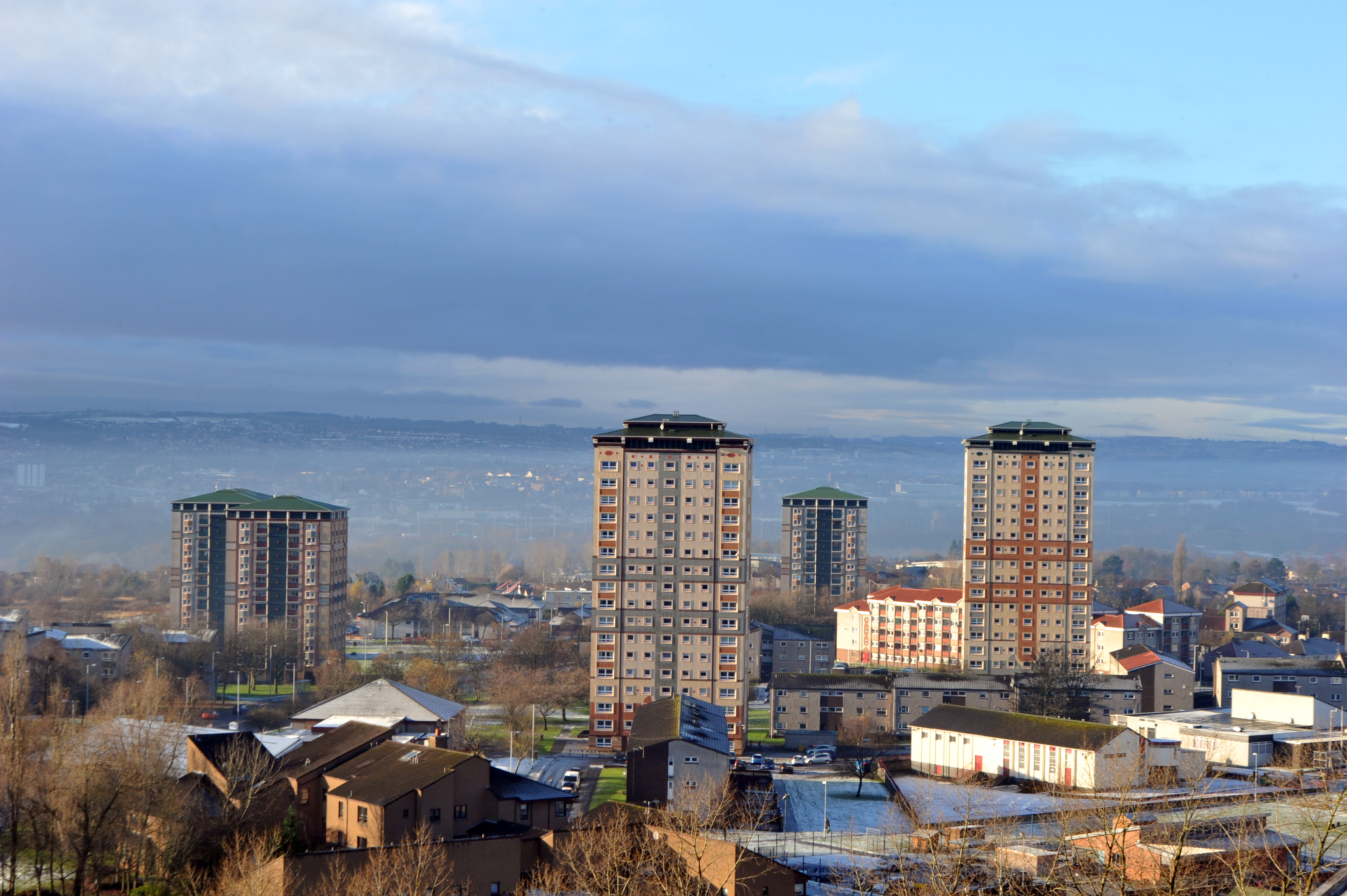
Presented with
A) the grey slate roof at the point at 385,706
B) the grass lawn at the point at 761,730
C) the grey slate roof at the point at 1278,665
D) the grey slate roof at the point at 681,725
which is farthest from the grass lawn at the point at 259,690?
the grey slate roof at the point at 1278,665

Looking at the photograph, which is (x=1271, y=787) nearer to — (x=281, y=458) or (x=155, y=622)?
(x=155, y=622)

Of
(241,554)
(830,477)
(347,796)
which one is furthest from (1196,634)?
(830,477)

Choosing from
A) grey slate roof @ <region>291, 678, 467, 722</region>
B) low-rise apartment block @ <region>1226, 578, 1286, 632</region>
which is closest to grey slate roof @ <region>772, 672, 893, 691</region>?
grey slate roof @ <region>291, 678, 467, 722</region>

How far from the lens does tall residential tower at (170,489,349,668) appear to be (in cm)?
4250

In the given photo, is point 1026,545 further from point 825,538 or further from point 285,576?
point 285,576

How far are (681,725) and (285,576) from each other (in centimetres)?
2442

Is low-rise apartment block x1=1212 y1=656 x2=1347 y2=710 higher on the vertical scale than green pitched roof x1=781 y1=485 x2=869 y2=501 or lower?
lower

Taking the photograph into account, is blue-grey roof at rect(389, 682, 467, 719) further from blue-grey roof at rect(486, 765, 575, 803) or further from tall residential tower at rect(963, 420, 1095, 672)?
tall residential tower at rect(963, 420, 1095, 672)

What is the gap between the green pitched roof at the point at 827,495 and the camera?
57.2 meters

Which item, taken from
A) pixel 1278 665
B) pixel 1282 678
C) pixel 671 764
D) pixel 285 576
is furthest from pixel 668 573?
pixel 285 576

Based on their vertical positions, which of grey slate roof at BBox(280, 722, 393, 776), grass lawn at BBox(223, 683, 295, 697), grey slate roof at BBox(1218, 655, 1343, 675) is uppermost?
grey slate roof at BBox(280, 722, 393, 776)

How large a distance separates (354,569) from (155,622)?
1933 inches

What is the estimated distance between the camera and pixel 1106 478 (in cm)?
16338

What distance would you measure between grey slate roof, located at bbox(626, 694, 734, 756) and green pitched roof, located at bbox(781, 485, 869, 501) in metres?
31.5
